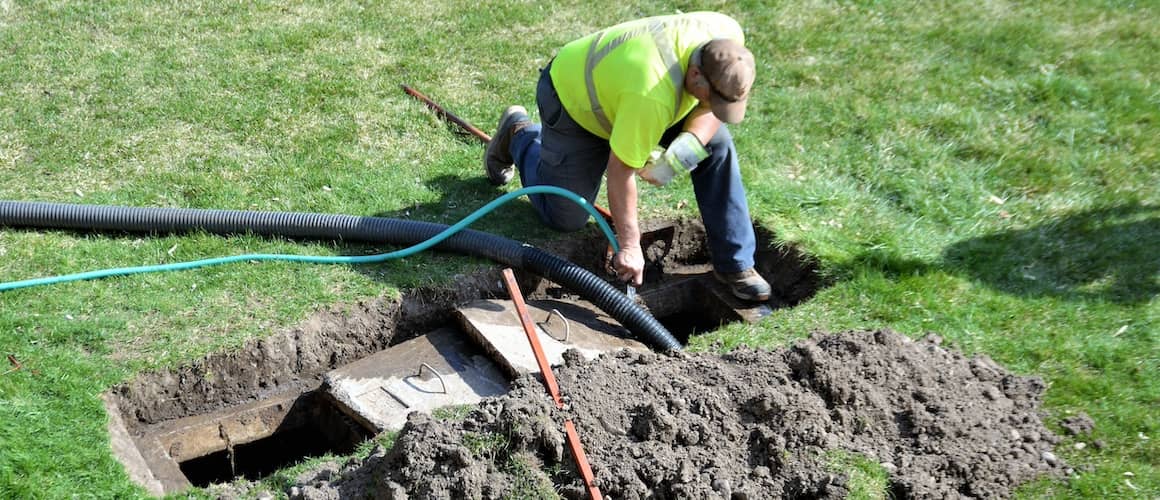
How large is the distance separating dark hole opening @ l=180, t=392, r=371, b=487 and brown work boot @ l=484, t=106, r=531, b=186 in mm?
1798

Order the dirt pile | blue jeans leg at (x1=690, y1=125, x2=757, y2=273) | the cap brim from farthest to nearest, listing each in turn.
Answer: blue jeans leg at (x1=690, y1=125, x2=757, y2=273)
the cap brim
the dirt pile

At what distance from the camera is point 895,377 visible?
4.04 m

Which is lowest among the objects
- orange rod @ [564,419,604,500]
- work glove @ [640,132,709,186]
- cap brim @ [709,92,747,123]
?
orange rod @ [564,419,604,500]

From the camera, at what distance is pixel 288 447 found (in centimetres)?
436

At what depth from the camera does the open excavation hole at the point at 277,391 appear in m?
3.99

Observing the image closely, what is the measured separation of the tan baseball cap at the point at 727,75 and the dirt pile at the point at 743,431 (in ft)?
3.55

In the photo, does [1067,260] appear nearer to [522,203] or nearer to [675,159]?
[675,159]

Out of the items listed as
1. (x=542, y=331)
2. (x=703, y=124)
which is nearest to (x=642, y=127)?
(x=703, y=124)

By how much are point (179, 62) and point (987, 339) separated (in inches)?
217

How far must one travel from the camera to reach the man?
13.5 feet

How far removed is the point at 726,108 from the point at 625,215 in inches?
27.1

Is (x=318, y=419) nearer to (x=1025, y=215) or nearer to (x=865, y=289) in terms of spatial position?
(x=865, y=289)

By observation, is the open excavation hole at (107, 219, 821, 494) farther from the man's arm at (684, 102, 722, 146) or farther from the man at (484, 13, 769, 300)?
the man's arm at (684, 102, 722, 146)

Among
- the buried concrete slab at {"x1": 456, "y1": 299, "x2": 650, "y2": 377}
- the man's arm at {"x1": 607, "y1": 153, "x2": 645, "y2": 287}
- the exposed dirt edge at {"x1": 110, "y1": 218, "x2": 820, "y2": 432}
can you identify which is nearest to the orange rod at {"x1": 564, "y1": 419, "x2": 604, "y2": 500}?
the buried concrete slab at {"x1": 456, "y1": 299, "x2": 650, "y2": 377}
